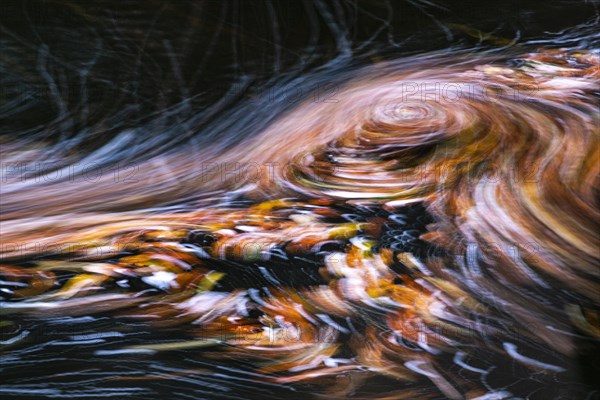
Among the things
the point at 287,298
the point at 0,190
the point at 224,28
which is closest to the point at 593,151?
the point at 287,298

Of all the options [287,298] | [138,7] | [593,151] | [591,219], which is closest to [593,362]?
[591,219]

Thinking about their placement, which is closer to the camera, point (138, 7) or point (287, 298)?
point (287, 298)

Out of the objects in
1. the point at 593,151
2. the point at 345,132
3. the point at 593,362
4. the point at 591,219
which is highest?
the point at 345,132

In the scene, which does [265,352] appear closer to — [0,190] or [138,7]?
[0,190]

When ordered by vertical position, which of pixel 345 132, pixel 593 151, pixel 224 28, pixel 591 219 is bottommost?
pixel 591 219

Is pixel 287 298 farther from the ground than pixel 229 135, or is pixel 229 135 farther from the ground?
pixel 229 135

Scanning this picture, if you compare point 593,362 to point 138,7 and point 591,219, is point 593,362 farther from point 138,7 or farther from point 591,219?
point 138,7
